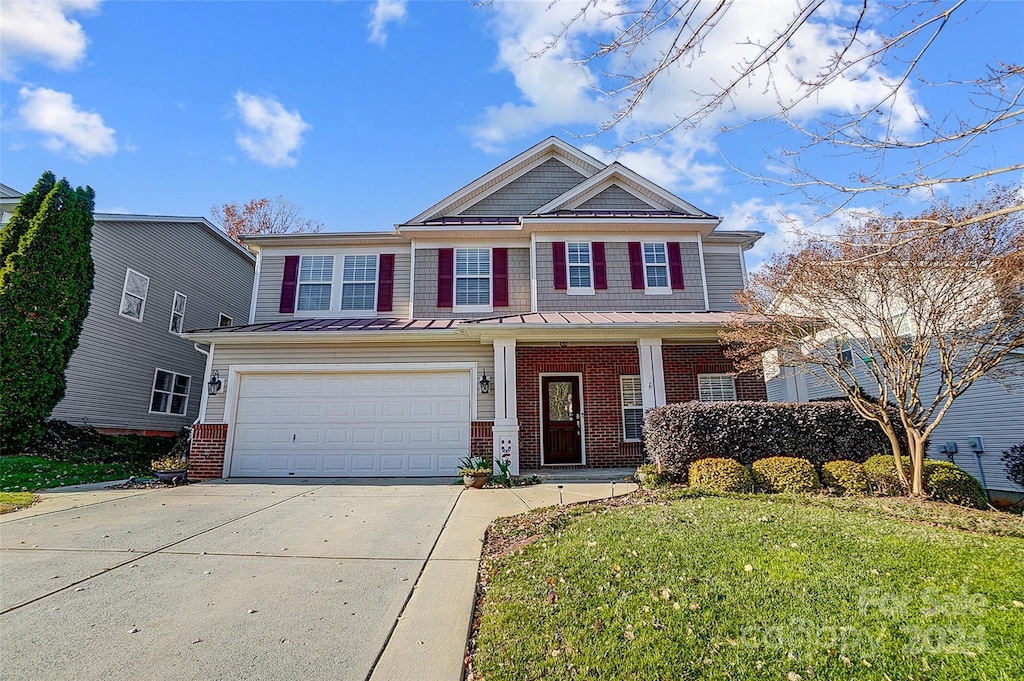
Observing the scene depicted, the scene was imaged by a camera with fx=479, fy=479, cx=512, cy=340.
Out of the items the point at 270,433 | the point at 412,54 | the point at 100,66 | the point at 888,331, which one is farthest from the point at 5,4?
A: the point at 888,331

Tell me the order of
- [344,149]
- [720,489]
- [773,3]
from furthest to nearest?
[344,149]
[720,489]
[773,3]

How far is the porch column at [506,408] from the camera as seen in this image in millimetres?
9461

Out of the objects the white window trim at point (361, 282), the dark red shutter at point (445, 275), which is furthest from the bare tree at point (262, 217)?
the dark red shutter at point (445, 275)

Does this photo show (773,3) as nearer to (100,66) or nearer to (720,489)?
(720,489)

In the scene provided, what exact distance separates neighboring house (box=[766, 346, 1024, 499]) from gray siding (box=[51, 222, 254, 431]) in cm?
1605

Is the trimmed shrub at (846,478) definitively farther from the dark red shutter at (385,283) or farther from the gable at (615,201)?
the dark red shutter at (385,283)

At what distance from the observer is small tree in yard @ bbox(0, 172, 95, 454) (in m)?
9.98

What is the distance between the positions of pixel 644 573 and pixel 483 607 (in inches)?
51.1

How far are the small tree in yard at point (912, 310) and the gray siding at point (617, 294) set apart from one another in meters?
3.85

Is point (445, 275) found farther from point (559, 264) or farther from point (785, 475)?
point (785, 475)

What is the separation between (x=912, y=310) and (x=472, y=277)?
8.79 meters

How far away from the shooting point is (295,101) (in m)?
7.25

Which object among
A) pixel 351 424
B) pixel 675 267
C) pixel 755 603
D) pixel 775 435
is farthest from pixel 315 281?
pixel 755 603

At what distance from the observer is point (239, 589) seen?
12.1ft
